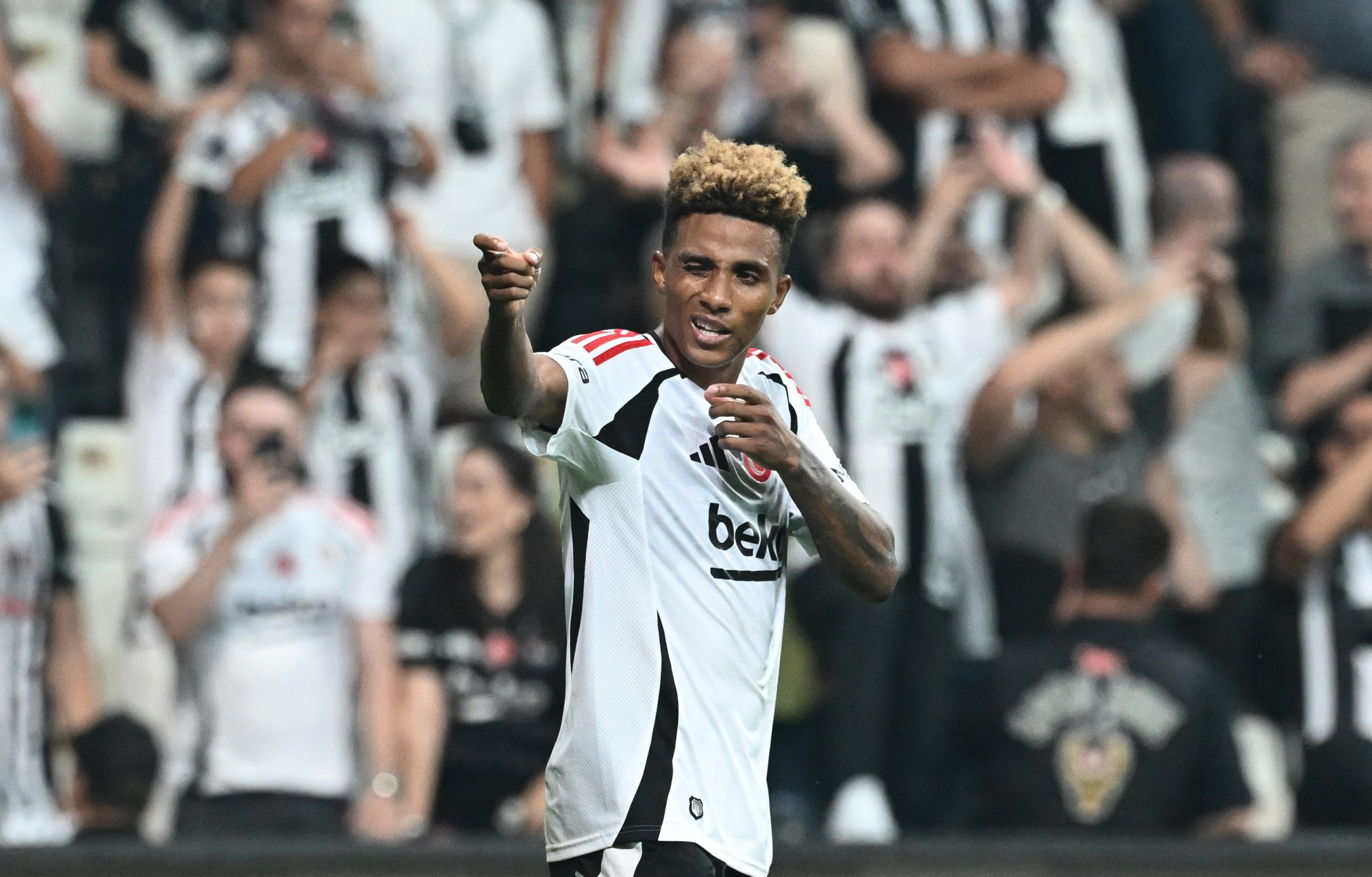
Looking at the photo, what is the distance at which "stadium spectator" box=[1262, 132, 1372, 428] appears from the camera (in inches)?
324

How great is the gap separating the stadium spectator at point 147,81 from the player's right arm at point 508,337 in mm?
4739

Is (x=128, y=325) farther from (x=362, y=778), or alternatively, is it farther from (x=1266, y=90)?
(x=1266, y=90)

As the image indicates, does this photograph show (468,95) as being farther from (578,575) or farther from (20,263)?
(578,575)

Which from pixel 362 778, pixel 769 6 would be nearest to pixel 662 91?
pixel 769 6

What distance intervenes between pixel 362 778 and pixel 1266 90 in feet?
16.2

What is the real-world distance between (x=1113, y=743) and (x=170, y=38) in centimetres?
472

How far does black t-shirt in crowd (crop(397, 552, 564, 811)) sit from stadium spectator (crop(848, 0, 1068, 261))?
250 cm

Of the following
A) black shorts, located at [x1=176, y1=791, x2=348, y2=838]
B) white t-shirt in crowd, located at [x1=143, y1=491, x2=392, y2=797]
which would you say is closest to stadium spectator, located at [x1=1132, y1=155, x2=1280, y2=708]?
white t-shirt in crowd, located at [x1=143, y1=491, x2=392, y2=797]

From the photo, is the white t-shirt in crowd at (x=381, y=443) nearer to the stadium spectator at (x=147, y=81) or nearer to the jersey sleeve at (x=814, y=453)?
the stadium spectator at (x=147, y=81)

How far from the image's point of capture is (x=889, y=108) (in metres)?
8.45

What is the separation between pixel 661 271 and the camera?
395 centimetres

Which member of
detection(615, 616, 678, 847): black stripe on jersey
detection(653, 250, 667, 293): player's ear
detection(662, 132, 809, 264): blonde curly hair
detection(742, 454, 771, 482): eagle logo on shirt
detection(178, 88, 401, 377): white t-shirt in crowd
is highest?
detection(178, 88, 401, 377): white t-shirt in crowd

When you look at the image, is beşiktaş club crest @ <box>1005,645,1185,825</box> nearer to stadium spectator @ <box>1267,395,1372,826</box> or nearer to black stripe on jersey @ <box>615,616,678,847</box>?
stadium spectator @ <box>1267,395,1372,826</box>

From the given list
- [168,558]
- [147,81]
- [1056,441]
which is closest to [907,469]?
[1056,441]
